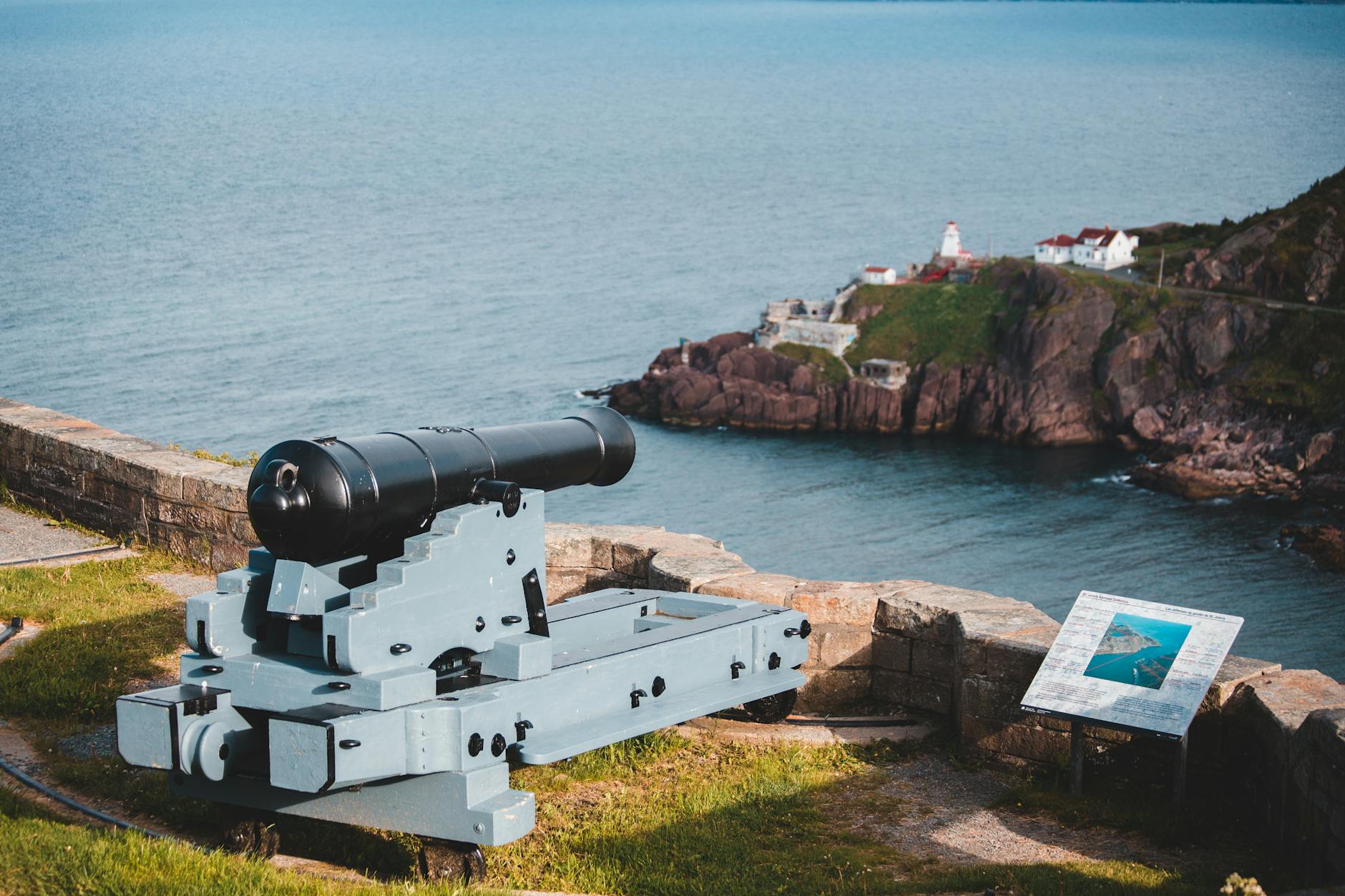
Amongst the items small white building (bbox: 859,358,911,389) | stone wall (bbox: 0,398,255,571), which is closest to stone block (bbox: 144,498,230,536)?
stone wall (bbox: 0,398,255,571)

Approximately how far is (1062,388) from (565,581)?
241ft

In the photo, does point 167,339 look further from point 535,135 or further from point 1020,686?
point 535,135

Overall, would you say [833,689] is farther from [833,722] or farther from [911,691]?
[911,691]

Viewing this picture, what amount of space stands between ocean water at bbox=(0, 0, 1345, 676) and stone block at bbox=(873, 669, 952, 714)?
2921 centimetres

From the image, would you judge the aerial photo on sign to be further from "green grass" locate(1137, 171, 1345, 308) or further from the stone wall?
"green grass" locate(1137, 171, 1345, 308)

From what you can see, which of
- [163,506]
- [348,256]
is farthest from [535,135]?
[163,506]

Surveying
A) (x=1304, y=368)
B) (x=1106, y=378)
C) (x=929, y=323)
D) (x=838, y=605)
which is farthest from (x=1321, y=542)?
(x=838, y=605)

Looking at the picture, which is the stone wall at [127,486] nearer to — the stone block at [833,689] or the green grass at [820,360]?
the stone block at [833,689]

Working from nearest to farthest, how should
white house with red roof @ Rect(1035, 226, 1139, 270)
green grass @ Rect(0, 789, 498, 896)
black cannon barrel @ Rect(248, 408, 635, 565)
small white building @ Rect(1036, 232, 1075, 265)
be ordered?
1. green grass @ Rect(0, 789, 498, 896)
2. black cannon barrel @ Rect(248, 408, 635, 565)
3. white house with red roof @ Rect(1035, 226, 1139, 270)
4. small white building @ Rect(1036, 232, 1075, 265)

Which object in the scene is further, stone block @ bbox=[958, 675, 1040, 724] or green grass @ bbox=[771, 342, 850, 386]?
green grass @ bbox=[771, 342, 850, 386]

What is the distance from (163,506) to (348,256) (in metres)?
76.8

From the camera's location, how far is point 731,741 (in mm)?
7113

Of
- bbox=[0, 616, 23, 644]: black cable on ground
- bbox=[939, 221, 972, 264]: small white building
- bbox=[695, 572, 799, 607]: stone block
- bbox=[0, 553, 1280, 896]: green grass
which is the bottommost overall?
bbox=[939, 221, 972, 264]: small white building

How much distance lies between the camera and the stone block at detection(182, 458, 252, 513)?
9.22 meters
